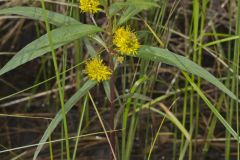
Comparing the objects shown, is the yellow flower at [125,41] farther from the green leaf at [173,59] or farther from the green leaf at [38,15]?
the green leaf at [38,15]

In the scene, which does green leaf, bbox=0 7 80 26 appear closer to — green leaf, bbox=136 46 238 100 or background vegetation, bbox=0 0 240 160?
background vegetation, bbox=0 0 240 160

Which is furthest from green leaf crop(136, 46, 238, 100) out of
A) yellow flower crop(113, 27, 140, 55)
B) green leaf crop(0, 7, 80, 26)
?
green leaf crop(0, 7, 80, 26)

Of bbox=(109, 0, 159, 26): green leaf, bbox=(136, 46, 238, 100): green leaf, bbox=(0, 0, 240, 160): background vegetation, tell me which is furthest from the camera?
bbox=(0, 0, 240, 160): background vegetation

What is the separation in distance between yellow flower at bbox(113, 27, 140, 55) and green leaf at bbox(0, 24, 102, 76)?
0.14 feet

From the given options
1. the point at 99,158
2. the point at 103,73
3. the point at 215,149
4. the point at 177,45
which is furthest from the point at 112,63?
the point at 177,45

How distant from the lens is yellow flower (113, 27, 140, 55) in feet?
3.50

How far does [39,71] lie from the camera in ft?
6.46

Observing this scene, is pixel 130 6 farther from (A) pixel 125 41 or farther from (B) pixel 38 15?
(B) pixel 38 15

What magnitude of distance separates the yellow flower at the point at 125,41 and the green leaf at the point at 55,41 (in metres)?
0.04

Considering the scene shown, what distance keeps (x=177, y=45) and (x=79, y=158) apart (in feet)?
2.39

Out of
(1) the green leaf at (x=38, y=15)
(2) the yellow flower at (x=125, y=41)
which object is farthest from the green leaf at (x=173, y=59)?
(1) the green leaf at (x=38, y=15)

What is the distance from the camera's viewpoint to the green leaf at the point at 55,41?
1060 mm

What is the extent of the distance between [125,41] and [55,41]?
0.15 meters

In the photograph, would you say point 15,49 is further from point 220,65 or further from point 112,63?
point 112,63
